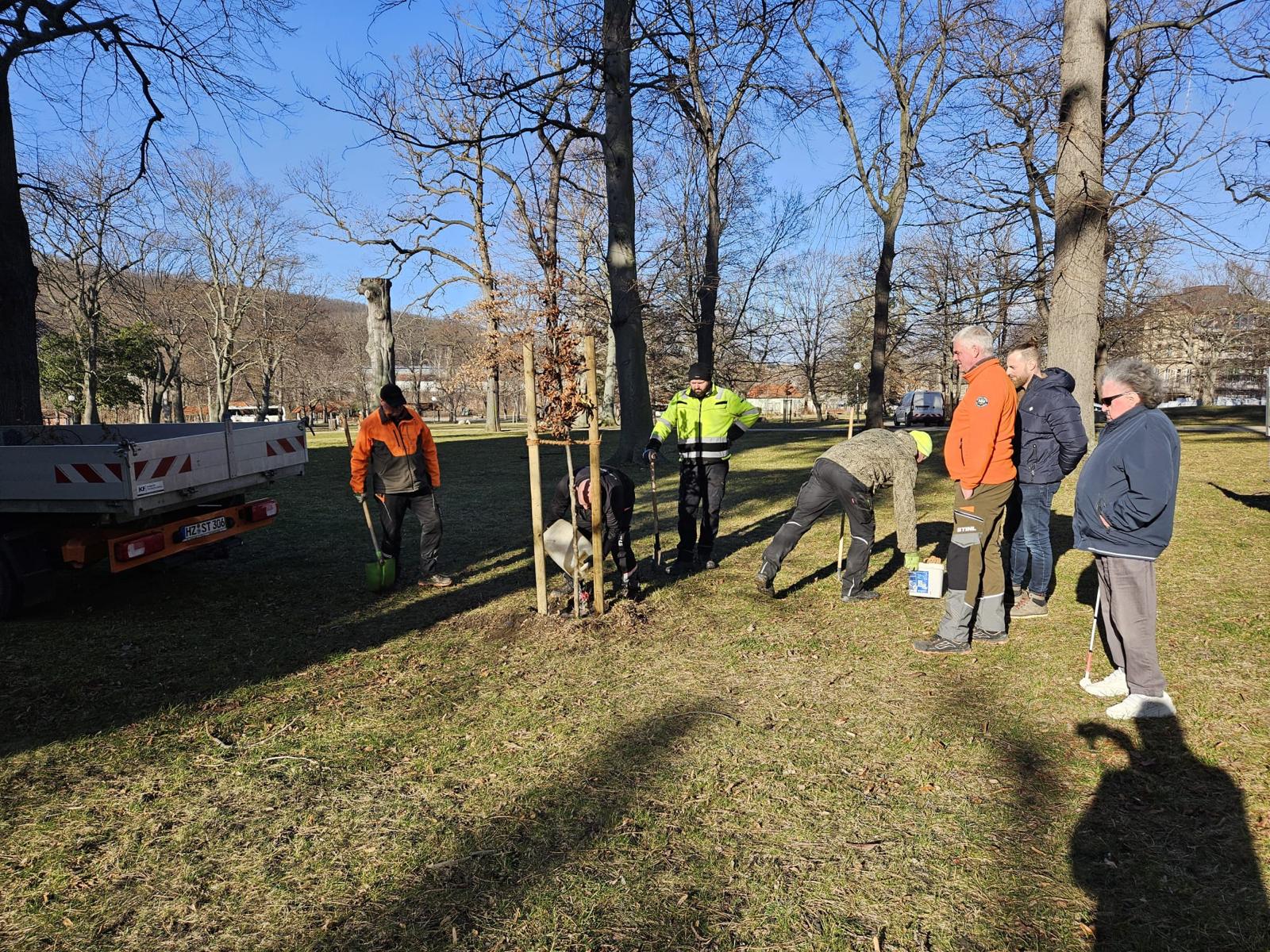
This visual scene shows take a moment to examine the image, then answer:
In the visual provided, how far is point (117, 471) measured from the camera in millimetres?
5266

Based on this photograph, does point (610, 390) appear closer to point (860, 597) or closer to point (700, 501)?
point (700, 501)

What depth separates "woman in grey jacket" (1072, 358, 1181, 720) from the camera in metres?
3.54

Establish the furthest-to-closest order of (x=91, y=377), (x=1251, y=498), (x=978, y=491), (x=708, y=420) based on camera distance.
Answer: (x=91, y=377) → (x=1251, y=498) → (x=708, y=420) → (x=978, y=491)

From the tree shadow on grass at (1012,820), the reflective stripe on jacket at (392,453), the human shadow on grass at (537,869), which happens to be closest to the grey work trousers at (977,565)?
the tree shadow on grass at (1012,820)

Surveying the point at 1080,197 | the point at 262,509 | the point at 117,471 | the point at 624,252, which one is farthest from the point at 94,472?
the point at 1080,197

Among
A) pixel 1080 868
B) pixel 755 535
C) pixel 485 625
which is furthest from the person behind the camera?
pixel 755 535

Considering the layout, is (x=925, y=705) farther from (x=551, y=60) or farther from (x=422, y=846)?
(x=551, y=60)

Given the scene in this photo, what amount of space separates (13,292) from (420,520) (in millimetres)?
6467

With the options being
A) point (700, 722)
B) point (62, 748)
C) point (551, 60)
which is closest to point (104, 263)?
point (551, 60)

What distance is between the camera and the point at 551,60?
14.8 m

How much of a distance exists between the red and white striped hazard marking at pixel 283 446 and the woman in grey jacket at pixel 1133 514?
682 cm

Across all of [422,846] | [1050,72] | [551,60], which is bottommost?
[422,846]

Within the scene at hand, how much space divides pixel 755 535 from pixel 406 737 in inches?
215

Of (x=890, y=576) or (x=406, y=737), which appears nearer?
(x=406, y=737)
